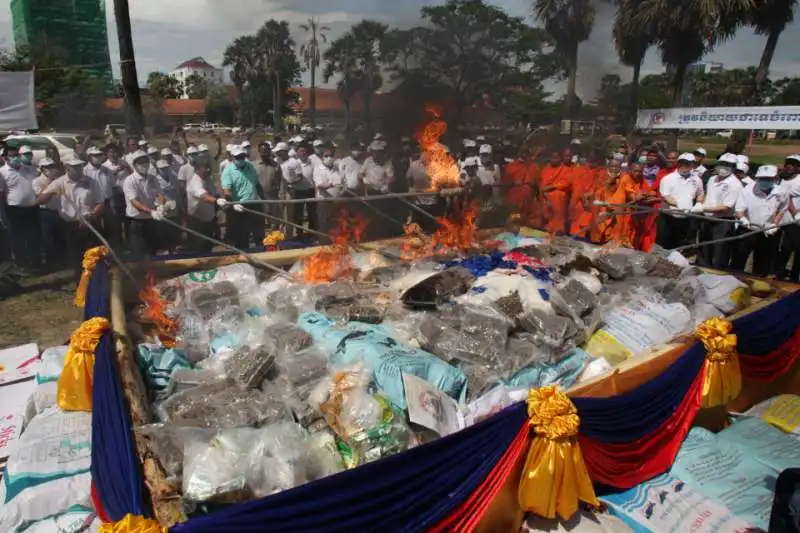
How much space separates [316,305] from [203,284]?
1.27 metres

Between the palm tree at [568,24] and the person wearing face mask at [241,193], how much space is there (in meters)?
4.90

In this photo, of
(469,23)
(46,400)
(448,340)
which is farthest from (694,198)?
(46,400)

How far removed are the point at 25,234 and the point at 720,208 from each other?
35.6ft

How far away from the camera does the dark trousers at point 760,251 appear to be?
321 inches

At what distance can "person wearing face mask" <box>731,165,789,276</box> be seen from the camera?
313 inches

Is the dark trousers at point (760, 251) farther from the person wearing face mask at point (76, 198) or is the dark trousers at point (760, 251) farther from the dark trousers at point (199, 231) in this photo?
the person wearing face mask at point (76, 198)

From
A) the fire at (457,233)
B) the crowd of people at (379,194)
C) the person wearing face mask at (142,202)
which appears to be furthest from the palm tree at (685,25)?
the person wearing face mask at (142,202)

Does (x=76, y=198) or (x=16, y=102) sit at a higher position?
(x=16, y=102)

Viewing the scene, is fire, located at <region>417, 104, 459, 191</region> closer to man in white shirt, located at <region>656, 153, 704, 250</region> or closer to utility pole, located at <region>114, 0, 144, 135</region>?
man in white shirt, located at <region>656, 153, 704, 250</region>

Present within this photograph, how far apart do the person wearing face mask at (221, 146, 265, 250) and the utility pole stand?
276cm

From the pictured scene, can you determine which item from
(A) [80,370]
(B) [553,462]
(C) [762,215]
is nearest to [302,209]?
(A) [80,370]

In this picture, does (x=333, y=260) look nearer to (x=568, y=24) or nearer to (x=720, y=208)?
(x=568, y=24)

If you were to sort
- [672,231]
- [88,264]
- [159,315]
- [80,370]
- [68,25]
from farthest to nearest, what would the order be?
[68,25], [672,231], [88,264], [159,315], [80,370]

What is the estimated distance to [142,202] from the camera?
797cm
